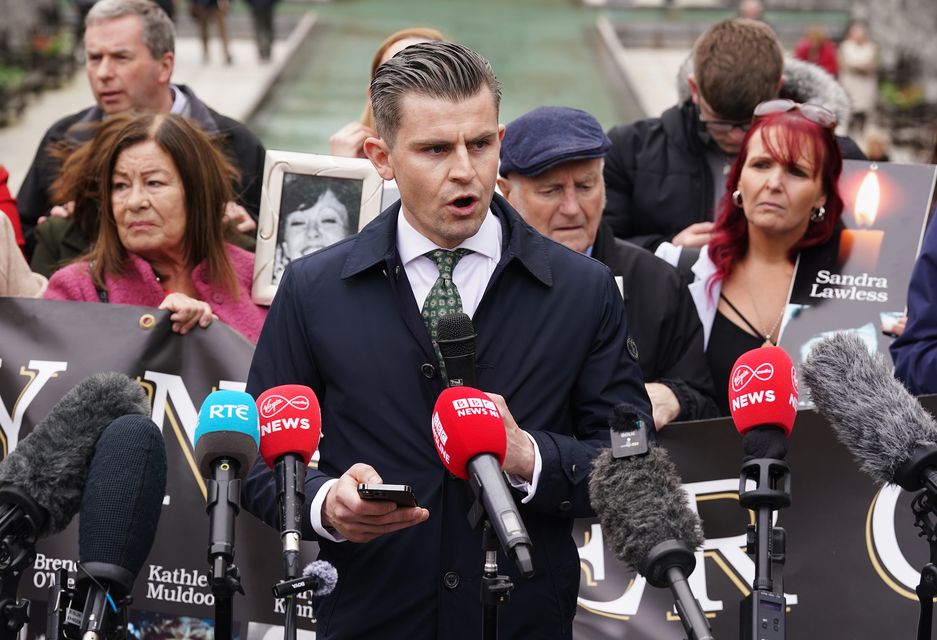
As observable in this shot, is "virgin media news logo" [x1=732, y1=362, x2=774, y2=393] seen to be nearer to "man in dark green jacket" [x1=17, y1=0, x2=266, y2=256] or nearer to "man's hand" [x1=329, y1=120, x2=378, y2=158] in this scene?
"man's hand" [x1=329, y1=120, x2=378, y2=158]

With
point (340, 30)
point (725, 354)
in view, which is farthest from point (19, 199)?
point (340, 30)

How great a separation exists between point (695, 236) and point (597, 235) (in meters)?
0.82

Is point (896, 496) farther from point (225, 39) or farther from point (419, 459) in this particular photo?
point (225, 39)

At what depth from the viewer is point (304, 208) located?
6121 millimetres

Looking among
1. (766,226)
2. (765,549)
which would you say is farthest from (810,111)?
(765,549)

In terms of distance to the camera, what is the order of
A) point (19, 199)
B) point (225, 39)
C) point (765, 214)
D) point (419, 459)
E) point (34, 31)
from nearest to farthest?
point (419, 459) → point (765, 214) → point (19, 199) → point (225, 39) → point (34, 31)

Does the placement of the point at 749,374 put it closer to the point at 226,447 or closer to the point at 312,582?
the point at 312,582

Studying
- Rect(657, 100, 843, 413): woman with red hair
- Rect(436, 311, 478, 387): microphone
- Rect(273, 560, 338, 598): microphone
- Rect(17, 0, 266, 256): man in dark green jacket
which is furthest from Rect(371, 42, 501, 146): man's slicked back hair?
Rect(17, 0, 266, 256): man in dark green jacket

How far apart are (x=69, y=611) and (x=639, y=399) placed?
1642mm

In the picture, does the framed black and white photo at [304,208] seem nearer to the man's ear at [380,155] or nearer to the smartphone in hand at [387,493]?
the man's ear at [380,155]

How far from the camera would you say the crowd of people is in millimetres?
3945

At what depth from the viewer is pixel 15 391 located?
5613mm

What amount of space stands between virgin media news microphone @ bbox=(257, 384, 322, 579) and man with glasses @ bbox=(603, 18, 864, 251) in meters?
3.51

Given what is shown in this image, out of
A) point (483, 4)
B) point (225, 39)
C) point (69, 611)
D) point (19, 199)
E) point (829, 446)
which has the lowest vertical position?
point (69, 611)
